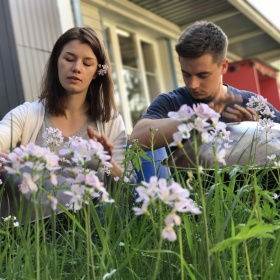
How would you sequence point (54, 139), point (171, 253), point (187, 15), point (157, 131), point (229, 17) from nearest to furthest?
point (171, 253) < point (54, 139) < point (157, 131) < point (187, 15) < point (229, 17)

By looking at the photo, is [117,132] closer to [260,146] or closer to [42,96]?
[42,96]

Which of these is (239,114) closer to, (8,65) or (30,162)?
(30,162)

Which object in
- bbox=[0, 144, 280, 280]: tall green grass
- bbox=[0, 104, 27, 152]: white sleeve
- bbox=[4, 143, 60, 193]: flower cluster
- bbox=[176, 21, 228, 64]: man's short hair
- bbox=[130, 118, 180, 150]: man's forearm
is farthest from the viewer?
bbox=[176, 21, 228, 64]: man's short hair

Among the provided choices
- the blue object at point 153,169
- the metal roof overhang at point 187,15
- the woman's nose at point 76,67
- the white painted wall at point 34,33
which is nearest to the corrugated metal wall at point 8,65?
the white painted wall at point 34,33

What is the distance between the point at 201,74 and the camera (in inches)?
88.8

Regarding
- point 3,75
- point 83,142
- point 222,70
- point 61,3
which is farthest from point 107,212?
point 61,3

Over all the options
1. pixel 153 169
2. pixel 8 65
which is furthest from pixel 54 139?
pixel 8 65

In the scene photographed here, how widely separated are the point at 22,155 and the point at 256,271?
1.60 feet

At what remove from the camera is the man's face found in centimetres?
224

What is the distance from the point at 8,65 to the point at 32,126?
6.61ft

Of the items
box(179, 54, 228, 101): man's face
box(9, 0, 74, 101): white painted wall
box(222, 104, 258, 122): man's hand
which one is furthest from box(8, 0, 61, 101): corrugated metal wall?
box(222, 104, 258, 122): man's hand

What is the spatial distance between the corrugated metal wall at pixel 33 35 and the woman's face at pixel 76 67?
1967 millimetres

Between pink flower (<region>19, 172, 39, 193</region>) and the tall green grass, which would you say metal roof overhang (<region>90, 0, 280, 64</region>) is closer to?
the tall green grass

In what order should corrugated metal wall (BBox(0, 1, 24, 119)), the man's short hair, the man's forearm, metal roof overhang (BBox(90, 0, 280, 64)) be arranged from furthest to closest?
metal roof overhang (BBox(90, 0, 280, 64)), corrugated metal wall (BBox(0, 1, 24, 119)), the man's short hair, the man's forearm
